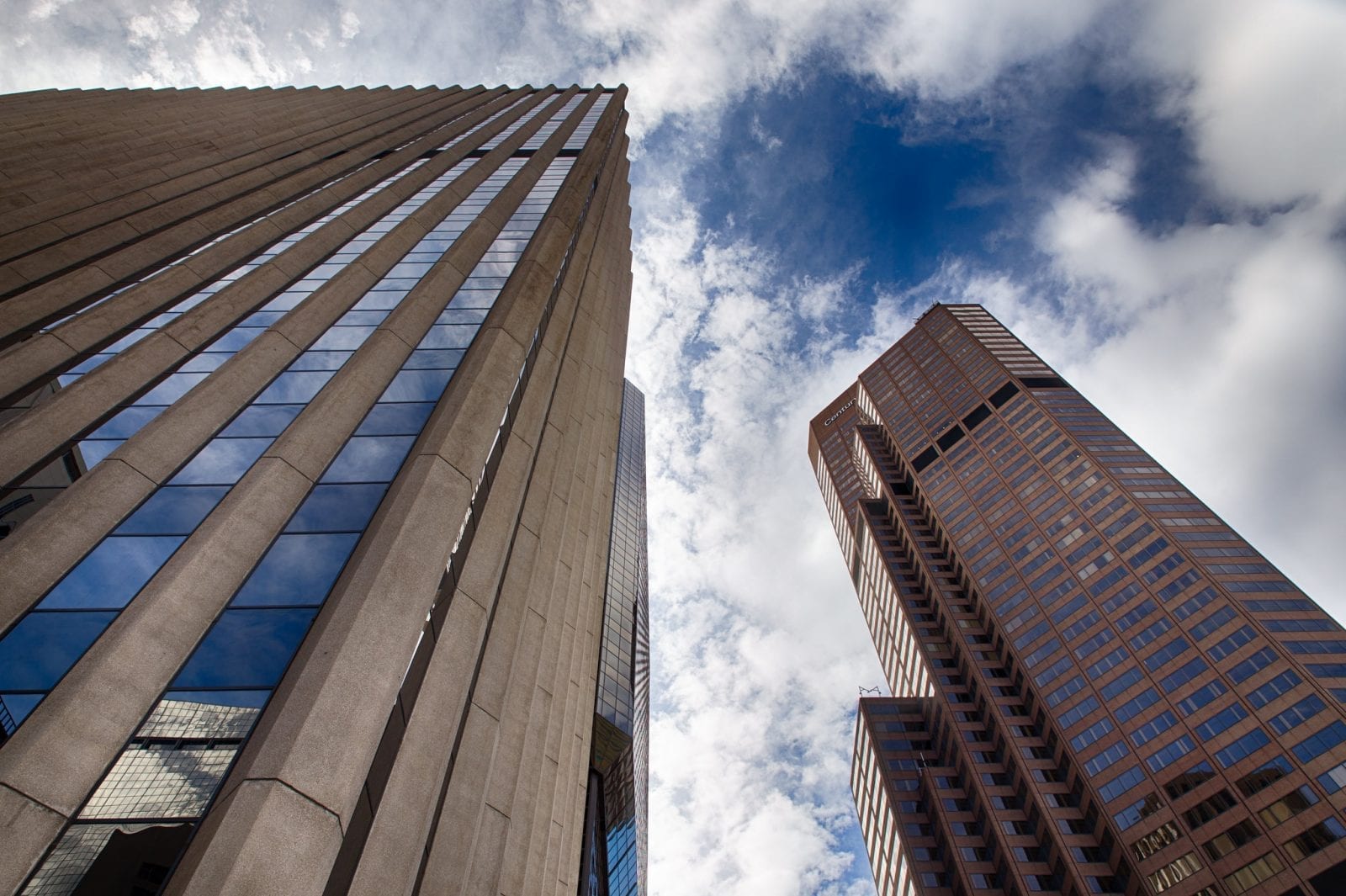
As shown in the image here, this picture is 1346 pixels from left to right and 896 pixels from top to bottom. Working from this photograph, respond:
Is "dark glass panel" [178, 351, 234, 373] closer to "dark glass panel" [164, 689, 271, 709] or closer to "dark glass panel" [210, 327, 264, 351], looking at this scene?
"dark glass panel" [210, 327, 264, 351]

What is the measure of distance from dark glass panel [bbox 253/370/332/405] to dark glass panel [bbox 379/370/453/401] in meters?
1.49

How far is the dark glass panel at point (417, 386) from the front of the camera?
49.6 ft

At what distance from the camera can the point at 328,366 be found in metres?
15.9

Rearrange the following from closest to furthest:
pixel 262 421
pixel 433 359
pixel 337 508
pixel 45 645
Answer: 1. pixel 45 645
2. pixel 337 508
3. pixel 262 421
4. pixel 433 359

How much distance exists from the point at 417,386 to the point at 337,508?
433 centimetres

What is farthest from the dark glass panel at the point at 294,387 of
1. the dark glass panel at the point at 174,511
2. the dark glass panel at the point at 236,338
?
the dark glass panel at the point at 174,511

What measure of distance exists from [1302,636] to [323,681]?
97.5 metres

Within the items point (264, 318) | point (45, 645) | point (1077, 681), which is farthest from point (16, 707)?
point (1077, 681)

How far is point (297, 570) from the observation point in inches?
418

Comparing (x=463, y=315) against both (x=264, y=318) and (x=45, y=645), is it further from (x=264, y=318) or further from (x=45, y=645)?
(x=45, y=645)

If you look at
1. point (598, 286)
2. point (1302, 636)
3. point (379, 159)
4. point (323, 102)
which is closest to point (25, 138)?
point (379, 159)

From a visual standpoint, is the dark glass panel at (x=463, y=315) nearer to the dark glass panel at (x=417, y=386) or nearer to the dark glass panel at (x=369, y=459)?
the dark glass panel at (x=417, y=386)

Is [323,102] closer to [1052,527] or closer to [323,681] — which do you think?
[323,681]

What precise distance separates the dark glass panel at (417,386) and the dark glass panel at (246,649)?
6.16 m
